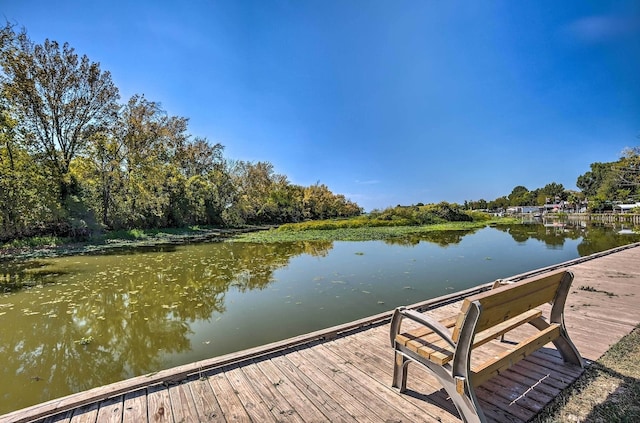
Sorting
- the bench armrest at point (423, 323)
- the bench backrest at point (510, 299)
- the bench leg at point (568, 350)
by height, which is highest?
the bench backrest at point (510, 299)

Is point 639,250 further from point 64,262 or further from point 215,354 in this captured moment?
point 64,262

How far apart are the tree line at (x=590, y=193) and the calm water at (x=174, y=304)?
17137 mm

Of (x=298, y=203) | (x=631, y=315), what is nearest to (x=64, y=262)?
(x=631, y=315)

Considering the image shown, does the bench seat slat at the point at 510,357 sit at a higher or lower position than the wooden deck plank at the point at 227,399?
higher

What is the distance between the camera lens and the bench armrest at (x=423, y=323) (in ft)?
6.16

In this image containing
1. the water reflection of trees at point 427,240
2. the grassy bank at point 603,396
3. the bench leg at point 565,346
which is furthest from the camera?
the water reflection of trees at point 427,240

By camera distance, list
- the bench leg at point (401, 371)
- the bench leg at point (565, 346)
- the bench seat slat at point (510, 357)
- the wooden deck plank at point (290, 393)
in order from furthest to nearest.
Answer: the bench leg at point (565, 346) < the bench leg at point (401, 371) < the wooden deck plank at point (290, 393) < the bench seat slat at point (510, 357)

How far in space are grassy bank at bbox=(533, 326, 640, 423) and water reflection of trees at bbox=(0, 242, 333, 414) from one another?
4029mm

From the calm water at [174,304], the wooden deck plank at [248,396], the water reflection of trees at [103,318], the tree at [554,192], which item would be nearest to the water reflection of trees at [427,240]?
the calm water at [174,304]

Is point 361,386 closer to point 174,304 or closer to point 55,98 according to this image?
point 174,304

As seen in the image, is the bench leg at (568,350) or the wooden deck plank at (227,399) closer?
the wooden deck plank at (227,399)

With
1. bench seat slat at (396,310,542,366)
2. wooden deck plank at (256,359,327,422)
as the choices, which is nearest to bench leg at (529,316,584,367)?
bench seat slat at (396,310,542,366)

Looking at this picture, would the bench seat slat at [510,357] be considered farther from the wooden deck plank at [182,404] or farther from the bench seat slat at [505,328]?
the wooden deck plank at [182,404]

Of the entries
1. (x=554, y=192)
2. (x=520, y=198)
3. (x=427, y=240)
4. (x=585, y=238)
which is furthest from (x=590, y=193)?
(x=427, y=240)
